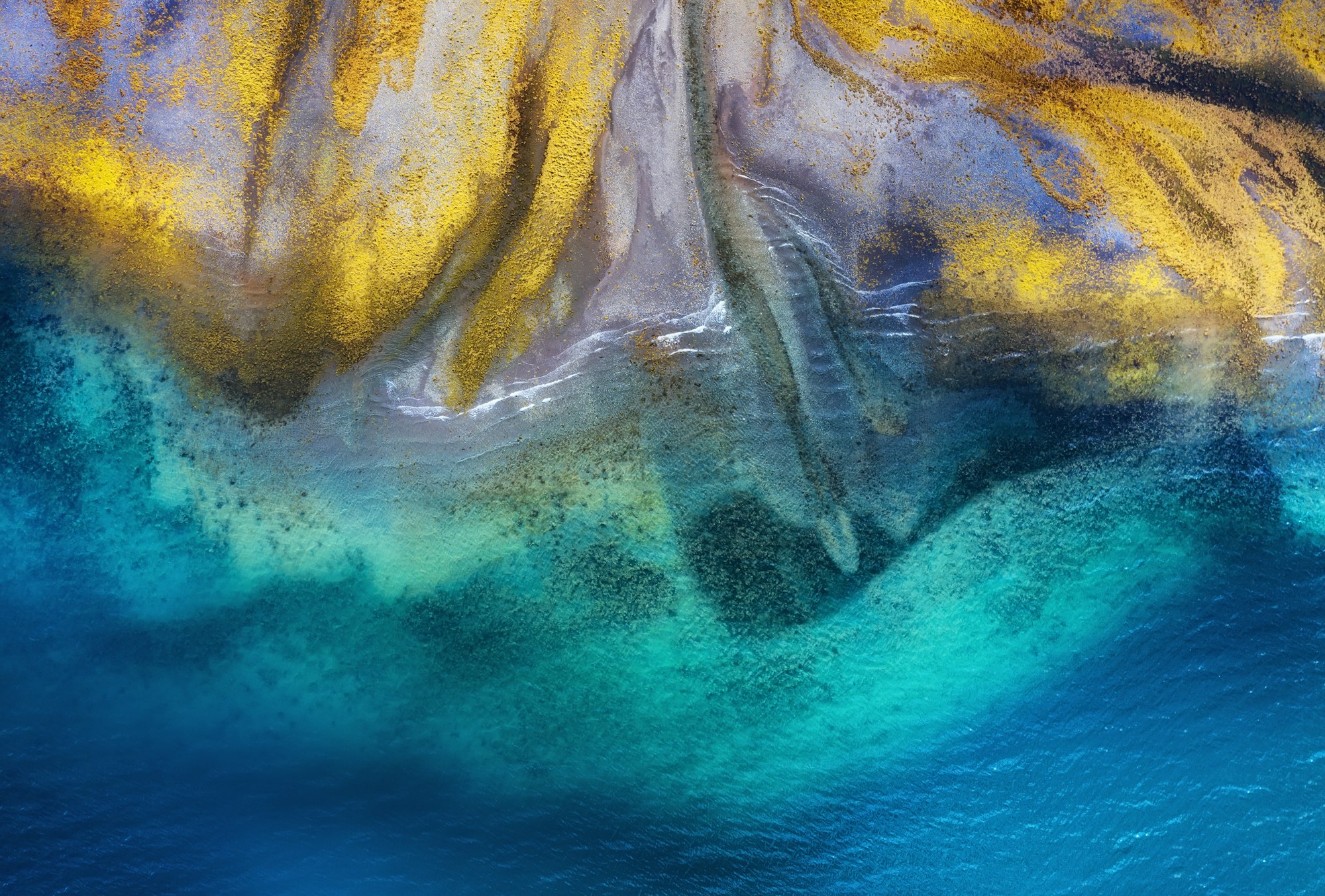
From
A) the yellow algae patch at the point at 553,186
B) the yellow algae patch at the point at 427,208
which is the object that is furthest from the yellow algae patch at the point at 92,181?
the yellow algae patch at the point at 553,186

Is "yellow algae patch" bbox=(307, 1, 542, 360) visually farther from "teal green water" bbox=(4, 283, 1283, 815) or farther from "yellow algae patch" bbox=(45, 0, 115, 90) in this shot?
"yellow algae patch" bbox=(45, 0, 115, 90)

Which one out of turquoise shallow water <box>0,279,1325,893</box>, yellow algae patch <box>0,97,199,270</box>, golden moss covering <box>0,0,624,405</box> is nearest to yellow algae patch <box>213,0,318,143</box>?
golden moss covering <box>0,0,624,405</box>

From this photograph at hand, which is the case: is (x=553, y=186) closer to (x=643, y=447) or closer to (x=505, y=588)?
(x=643, y=447)

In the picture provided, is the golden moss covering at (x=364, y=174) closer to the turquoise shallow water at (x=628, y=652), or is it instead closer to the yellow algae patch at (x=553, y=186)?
the yellow algae patch at (x=553, y=186)

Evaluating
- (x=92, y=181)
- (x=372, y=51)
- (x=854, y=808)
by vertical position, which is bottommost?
(x=854, y=808)

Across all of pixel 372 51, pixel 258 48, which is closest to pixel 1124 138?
pixel 372 51


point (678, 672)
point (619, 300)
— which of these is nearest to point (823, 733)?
point (678, 672)
